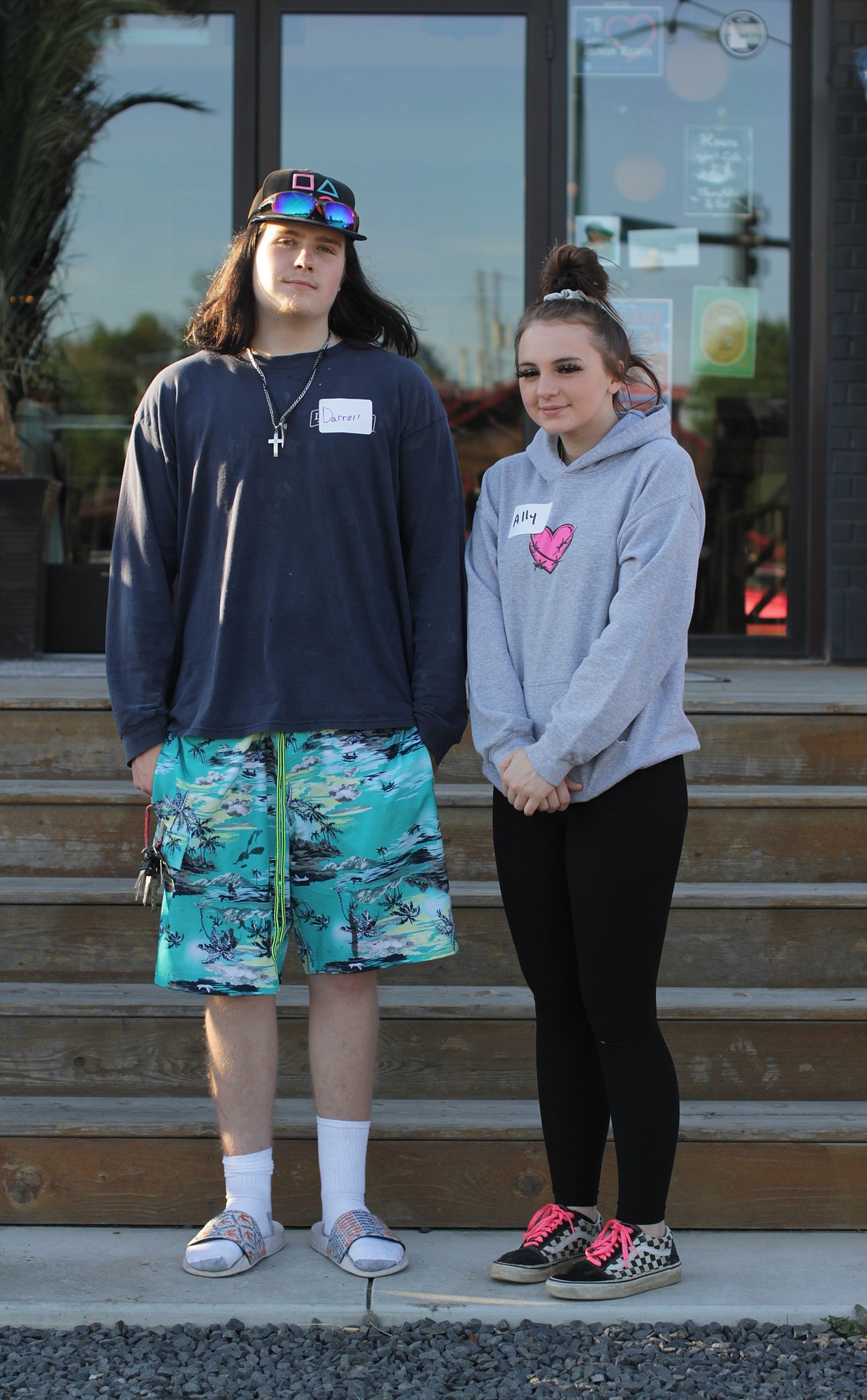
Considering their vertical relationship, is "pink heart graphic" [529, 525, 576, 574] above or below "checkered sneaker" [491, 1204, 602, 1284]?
above

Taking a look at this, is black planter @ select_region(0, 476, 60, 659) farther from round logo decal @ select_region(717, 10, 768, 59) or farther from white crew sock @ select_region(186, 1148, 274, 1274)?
round logo decal @ select_region(717, 10, 768, 59)

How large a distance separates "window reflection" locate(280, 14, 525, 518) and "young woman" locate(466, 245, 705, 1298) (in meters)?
3.52

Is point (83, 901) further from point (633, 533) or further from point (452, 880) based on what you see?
point (633, 533)

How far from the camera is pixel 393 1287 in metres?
2.41

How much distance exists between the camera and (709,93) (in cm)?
565

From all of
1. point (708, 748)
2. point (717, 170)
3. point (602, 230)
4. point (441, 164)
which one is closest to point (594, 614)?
point (708, 748)

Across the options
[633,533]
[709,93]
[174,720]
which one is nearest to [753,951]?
[633,533]

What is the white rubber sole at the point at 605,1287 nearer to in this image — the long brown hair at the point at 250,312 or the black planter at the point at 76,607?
the long brown hair at the point at 250,312

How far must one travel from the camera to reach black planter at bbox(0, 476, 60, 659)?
5176 mm

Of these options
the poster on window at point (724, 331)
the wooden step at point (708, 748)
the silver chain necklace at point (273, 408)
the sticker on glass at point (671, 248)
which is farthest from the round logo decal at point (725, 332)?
the silver chain necklace at point (273, 408)

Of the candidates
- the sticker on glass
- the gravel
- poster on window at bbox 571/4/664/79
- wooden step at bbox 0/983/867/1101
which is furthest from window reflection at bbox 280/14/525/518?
the gravel

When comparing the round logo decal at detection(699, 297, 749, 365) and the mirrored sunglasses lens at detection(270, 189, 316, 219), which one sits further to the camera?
the round logo decal at detection(699, 297, 749, 365)

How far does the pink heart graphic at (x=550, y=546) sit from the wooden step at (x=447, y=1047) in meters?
1.04

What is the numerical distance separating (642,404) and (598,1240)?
1476mm
